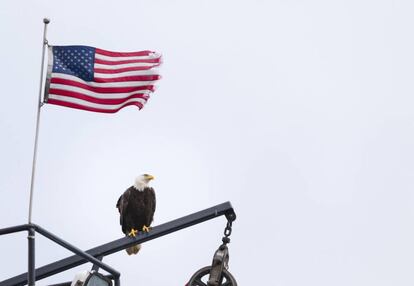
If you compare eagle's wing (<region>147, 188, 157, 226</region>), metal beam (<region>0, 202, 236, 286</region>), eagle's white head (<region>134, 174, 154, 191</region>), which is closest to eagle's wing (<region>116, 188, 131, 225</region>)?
eagle's white head (<region>134, 174, 154, 191</region>)

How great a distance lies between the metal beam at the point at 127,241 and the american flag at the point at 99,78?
1.66 meters

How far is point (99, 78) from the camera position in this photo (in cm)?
1744

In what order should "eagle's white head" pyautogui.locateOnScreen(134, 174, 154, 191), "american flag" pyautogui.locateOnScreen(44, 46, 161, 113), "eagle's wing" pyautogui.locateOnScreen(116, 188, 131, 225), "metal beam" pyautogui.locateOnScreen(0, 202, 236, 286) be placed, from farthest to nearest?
"eagle's white head" pyautogui.locateOnScreen(134, 174, 154, 191)
"eagle's wing" pyautogui.locateOnScreen(116, 188, 131, 225)
"american flag" pyautogui.locateOnScreen(44, 46, 161, 113)
"metal beam" pyautogui.locateOnScreen(0, 202, 236, 286)

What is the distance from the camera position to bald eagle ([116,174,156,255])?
72.0 ft

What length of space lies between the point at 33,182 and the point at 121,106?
1960mm

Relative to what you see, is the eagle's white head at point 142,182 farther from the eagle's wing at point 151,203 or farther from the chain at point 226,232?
the chain at point 226,232

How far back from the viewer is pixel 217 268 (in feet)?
52.6

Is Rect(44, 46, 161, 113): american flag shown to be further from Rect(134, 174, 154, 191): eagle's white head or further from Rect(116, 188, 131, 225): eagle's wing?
Rect(134, 174, 154, 191): eagle's white head

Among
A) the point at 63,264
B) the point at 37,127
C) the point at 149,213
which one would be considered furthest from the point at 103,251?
the point at 149,213

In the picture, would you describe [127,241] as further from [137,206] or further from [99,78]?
[137,206]

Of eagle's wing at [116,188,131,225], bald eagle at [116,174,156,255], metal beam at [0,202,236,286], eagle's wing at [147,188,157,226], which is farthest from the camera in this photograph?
eagle's wing at [116,188,131,225]

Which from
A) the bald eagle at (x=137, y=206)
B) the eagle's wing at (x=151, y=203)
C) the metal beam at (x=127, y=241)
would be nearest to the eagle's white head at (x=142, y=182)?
the bald eagle at (x=137, y=206)

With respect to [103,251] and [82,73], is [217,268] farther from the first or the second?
[82,73]

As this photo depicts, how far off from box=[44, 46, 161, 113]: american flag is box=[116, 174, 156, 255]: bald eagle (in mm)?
4300
